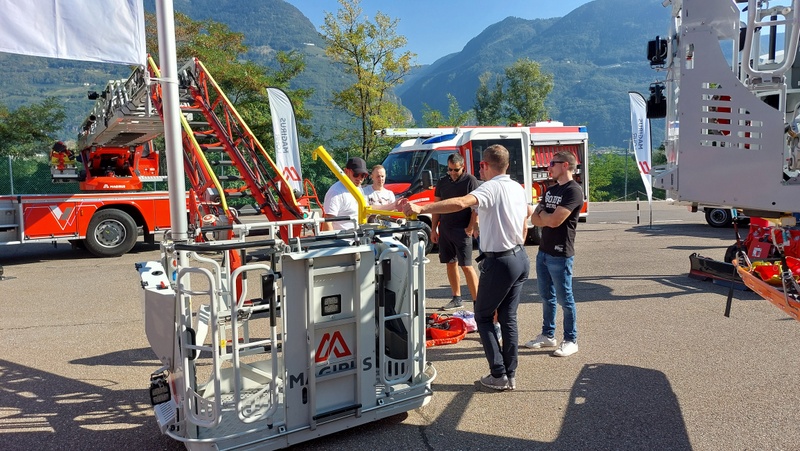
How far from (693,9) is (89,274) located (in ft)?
32.2

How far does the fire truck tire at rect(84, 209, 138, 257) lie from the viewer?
38.1 ft

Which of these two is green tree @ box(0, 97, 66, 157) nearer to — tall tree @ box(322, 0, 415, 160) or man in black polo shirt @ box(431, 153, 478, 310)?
tall tree @ box(322, 0, 415, 160)

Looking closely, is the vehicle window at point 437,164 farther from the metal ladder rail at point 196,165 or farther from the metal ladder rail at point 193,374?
the metal ladder rail at point 193,374

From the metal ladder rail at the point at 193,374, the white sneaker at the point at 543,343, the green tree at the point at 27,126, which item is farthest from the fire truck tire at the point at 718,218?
the green tree at the point at 27,126

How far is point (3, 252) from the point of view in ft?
42.4

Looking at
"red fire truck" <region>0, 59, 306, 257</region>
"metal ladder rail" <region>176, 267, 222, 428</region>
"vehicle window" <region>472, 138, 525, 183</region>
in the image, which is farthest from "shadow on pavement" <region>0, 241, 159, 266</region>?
"metal ladder rail" <region>176, 267, 222, 428</region>

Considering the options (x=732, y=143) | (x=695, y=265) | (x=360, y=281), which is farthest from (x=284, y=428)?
(x=695, y=265)

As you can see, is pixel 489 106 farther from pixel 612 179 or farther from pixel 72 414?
pixel 72 414

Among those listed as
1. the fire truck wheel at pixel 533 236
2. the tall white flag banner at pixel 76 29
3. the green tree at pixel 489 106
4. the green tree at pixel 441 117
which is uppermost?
the green tree at pixel 489 106

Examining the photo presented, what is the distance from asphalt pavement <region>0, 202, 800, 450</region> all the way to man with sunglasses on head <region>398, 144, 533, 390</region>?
1.08 feet

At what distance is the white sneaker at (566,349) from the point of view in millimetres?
5172

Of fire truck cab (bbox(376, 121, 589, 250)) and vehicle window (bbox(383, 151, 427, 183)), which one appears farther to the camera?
vehicle window (bbox(383, 151, 427, 183))

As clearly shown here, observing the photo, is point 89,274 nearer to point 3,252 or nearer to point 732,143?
point 3,252

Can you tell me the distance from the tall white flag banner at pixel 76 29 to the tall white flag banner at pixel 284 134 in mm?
10460
